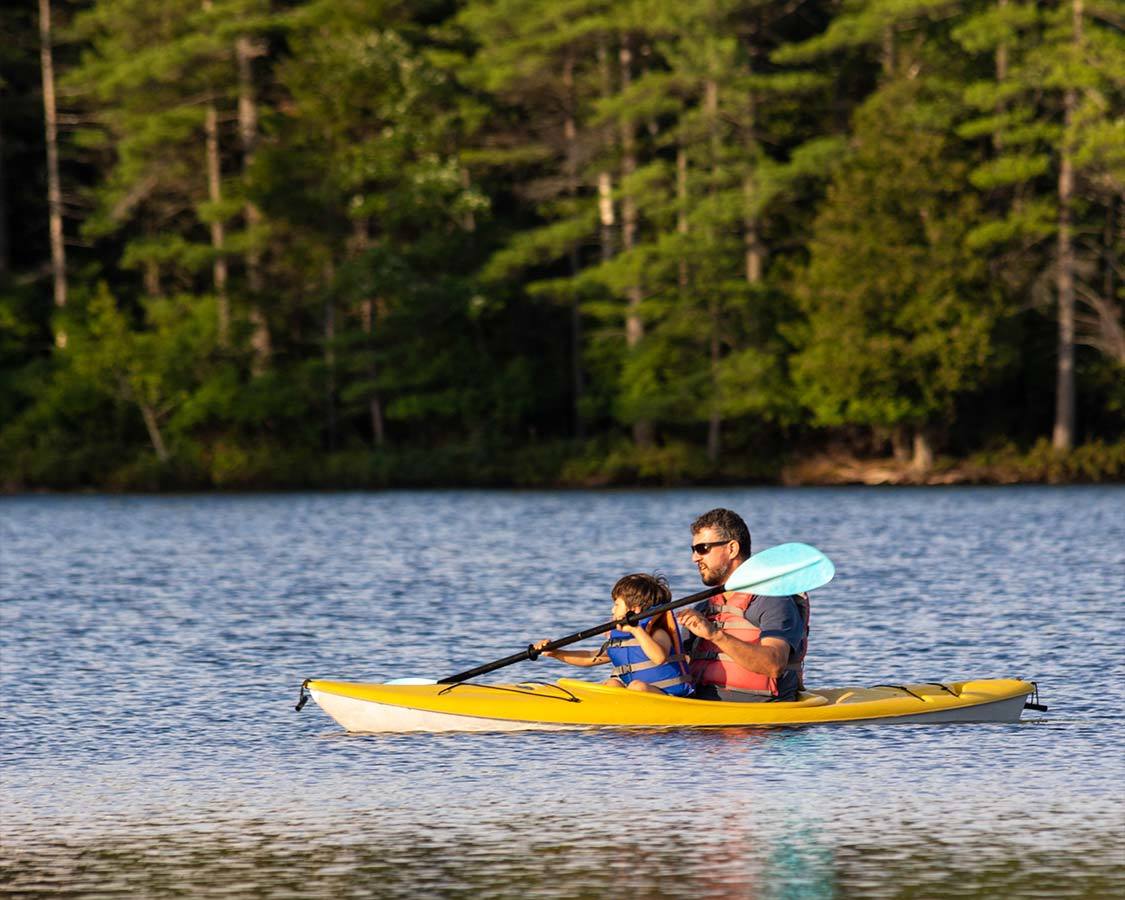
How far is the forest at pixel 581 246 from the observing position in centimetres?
4697

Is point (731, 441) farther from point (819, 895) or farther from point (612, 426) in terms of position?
point (819, 895)

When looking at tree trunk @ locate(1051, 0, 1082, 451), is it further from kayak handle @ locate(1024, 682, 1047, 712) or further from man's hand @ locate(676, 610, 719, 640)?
man's hand @ locate(676, 610, 719, 640)

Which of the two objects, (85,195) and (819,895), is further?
(85,195)

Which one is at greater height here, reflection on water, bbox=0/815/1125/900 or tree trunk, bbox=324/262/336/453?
tree trunk, bbox=324/262/336/453

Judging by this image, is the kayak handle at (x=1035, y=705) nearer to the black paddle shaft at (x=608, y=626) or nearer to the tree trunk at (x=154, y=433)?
the black paddle shaft at (x=608, y=626)

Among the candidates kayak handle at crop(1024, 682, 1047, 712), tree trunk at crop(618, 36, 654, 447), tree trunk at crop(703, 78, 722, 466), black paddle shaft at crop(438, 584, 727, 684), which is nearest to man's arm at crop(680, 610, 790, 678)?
black paddle shaft at crop(438, 584, 727, 684)

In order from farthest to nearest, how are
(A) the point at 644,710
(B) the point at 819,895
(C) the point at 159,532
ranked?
(C) the point at 159,532
(A) the point at 644,710
(B) the point at 819,895

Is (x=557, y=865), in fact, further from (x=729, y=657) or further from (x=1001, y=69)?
(x=1001, y=69)

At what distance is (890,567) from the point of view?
26.0 metres

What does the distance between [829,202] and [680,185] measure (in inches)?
140

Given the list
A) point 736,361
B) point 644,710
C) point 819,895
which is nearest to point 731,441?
point 736,361

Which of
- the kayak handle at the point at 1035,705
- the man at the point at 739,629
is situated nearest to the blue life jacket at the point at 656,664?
the man at the point at 739,629

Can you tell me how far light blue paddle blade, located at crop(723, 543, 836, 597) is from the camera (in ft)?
38.1

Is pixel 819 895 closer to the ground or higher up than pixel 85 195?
closer to the ground
